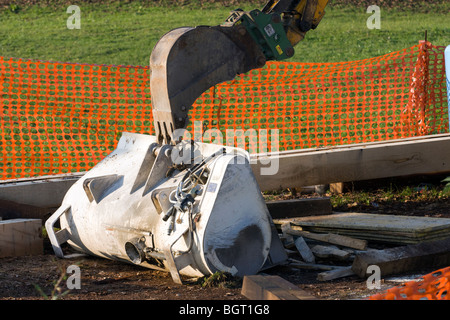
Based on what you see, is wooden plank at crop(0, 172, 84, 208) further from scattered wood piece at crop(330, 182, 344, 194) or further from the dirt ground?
scattered wood piece at crop(330, 182, 344, 194)

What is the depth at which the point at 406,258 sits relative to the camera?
221 inches

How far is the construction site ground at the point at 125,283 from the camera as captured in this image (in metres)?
5.19

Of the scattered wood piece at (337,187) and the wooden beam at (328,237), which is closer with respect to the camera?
the wooden beam at (328,237)

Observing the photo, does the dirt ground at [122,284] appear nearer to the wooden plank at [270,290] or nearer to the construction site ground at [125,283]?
the construction site ground at [125,283]

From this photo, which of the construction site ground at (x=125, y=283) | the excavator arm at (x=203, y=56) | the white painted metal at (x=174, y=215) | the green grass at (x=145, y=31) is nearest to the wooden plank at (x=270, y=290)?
the construction site ground at (x=125, y=283)

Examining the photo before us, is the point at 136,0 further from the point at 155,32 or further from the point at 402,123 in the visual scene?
the point at 402,123

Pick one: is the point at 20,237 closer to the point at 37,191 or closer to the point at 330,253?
the point at 37,191

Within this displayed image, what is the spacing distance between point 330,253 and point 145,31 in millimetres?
18278

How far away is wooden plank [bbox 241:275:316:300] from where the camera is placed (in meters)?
4.60

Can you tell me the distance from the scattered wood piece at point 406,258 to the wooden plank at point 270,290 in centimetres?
82

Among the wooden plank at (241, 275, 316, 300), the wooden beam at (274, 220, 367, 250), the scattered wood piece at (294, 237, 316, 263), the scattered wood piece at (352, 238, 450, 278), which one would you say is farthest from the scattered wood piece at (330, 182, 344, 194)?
the wooden plank at (241, 275, 316, 300)

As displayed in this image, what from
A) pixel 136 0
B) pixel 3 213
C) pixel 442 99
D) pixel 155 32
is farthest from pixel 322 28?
pixel 3 213

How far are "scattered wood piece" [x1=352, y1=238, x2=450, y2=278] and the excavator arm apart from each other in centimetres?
175

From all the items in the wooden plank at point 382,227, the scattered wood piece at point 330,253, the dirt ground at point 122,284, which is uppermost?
the wooden plank at point 382,227
